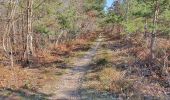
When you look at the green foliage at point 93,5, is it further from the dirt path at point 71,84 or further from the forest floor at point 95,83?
the forest floor at point 95,83

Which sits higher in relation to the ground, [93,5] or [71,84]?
[93,5]

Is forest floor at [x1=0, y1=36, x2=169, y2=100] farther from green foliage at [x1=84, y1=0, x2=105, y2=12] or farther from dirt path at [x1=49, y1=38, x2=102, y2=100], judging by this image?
green foliage at [x1=84, y1=0, x2=105, y2=12]

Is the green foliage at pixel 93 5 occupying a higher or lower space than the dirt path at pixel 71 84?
higher

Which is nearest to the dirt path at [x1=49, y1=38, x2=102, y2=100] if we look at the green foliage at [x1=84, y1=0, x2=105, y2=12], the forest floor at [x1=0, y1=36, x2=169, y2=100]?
the forest floor at [x1=0, y1=36, x2=169, y2=100]

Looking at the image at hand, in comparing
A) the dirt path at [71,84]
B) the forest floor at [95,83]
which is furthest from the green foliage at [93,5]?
the forest floor at [95,83]

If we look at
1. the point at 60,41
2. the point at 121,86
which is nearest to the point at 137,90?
the point at 121,86

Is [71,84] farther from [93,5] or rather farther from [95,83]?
[93,5]

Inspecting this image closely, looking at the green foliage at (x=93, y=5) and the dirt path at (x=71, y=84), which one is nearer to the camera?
the dirt path at (x=71, y=84)

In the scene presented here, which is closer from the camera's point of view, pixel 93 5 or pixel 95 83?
pixel 95 83

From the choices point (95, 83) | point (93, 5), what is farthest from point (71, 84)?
point (93, 5)

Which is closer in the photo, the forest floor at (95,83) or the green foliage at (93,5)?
the forest floor at (95,83)

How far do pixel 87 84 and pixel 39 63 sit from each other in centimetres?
1049

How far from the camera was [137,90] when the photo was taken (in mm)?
20812

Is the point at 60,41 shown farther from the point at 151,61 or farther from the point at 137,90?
the point at 137,90
